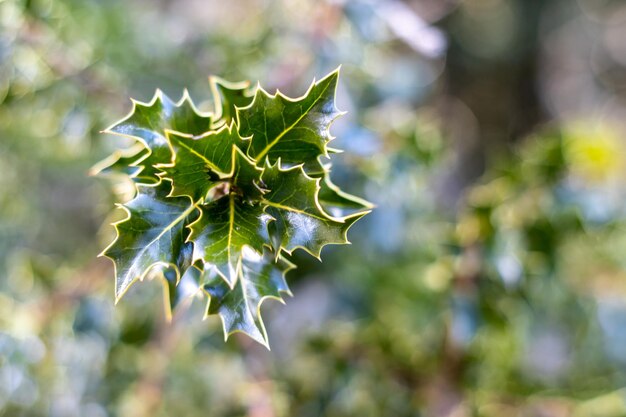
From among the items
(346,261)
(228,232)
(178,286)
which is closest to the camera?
(228,232)

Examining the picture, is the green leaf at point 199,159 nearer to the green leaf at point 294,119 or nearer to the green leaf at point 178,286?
the green leaf at point 294,119

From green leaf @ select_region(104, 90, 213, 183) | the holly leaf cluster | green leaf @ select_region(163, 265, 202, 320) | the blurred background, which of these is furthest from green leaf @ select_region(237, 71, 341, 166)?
the blurred background

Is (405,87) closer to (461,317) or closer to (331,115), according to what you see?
(461,317)

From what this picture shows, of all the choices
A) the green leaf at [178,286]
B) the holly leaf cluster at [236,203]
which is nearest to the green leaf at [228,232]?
the holly leaf cluster at [236,203]

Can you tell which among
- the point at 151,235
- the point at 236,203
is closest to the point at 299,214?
the point at 236,203

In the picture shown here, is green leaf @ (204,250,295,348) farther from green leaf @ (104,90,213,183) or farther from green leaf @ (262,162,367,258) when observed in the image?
green leaf @ (104,90,213,183)

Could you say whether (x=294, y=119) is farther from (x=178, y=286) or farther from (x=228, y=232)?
(x=178, y=286)
